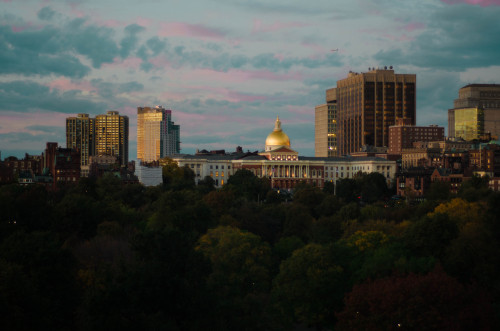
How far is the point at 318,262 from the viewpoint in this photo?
74562 mm

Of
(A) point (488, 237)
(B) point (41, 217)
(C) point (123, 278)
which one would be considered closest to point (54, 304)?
(C) point (123, 278)

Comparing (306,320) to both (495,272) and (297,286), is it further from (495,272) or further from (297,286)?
(495,272)

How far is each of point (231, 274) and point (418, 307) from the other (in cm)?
2231

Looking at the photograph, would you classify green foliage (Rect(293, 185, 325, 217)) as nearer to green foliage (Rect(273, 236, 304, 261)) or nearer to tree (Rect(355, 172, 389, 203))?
tree (Rect(355, 172, 389, 203))

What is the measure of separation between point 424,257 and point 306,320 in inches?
528

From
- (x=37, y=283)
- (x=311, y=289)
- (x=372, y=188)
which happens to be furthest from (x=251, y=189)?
(x=37, y=283)

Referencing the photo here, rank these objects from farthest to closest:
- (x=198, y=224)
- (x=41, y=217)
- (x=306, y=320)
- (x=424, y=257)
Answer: (x=198, y=224)
(x=41, y=217)
(x=424, y=257)
(x=306, y=320)

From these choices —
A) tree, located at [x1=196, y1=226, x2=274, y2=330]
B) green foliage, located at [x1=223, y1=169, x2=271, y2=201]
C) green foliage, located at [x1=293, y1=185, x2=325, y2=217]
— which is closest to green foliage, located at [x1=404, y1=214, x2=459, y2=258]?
tree, located at [x1=196, y1=226, x2=274, y2=330]

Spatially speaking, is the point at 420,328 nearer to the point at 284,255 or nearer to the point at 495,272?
the point at 495,272

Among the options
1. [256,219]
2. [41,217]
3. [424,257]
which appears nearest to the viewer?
[424,257]

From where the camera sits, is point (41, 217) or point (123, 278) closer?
point (123, 278)

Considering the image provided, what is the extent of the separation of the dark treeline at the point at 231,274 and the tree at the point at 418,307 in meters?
0.10

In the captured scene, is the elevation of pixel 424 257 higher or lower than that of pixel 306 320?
higher

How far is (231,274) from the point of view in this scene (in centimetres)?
7725
